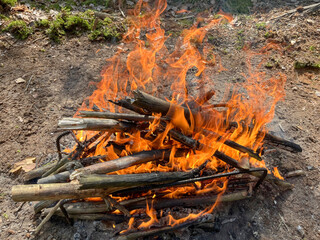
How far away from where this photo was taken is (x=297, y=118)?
4660 mm

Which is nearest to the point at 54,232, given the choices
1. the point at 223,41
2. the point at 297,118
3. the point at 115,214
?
the point at 115,214

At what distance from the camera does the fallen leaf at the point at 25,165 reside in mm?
3623

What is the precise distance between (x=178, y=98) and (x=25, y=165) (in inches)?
107

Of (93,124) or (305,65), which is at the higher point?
(305,65)

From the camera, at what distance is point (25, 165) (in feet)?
12.1

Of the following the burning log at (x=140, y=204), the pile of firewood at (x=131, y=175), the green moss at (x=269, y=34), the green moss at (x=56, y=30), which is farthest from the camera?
the green moss at (x=269, y=34)

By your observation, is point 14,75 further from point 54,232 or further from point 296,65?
point 296,65

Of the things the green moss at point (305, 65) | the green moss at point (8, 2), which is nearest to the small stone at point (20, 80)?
the green moss at point (8, 2)

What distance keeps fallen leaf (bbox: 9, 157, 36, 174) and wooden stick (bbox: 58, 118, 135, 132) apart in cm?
163

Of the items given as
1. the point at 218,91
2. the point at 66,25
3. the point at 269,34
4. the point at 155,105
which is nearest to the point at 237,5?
the point at 269,34

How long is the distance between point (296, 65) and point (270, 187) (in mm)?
3489

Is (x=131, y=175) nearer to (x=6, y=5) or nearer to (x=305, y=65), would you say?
(x=305, y=65)

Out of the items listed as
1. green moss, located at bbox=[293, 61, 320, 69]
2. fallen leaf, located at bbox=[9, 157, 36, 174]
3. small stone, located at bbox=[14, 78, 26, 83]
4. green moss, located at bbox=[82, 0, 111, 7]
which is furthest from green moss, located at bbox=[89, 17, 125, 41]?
green moss, located at bbox=[293, 61, 320, 69]

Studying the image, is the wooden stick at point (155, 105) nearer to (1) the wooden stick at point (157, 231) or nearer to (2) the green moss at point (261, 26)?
(1) the wooden stick at point (157, 231)
